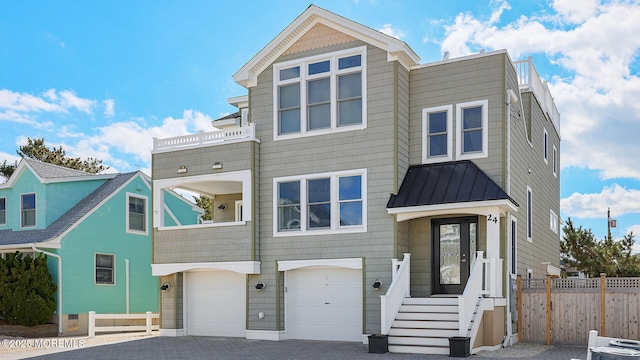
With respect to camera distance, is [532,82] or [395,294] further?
[532,82]

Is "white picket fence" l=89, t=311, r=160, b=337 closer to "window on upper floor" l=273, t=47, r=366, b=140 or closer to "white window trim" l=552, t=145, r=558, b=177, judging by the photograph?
"window on upper floor" l=273, t=47, r=366, b=140

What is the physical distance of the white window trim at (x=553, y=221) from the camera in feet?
76.0

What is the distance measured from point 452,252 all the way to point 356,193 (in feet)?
9.58

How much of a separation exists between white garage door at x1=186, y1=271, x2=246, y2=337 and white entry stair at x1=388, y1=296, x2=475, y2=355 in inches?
223

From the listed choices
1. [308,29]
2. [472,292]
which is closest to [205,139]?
[308,29]

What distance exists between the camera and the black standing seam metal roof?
1575 centimetres

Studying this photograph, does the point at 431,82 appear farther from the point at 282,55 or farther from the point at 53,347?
the point at 53,347

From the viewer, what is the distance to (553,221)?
2394 cm

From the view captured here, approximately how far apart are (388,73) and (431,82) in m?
1.29

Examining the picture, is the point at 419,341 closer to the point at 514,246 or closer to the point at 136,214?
the point at 514,246

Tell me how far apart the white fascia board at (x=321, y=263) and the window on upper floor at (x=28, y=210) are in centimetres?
1066

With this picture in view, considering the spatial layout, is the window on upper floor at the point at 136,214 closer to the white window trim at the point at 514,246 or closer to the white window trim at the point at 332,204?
the white window trim at the point at 332,204

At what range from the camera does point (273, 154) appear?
1847cm

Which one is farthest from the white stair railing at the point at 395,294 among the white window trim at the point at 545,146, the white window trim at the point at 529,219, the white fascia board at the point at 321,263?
the white window trim at the point at 545,146
